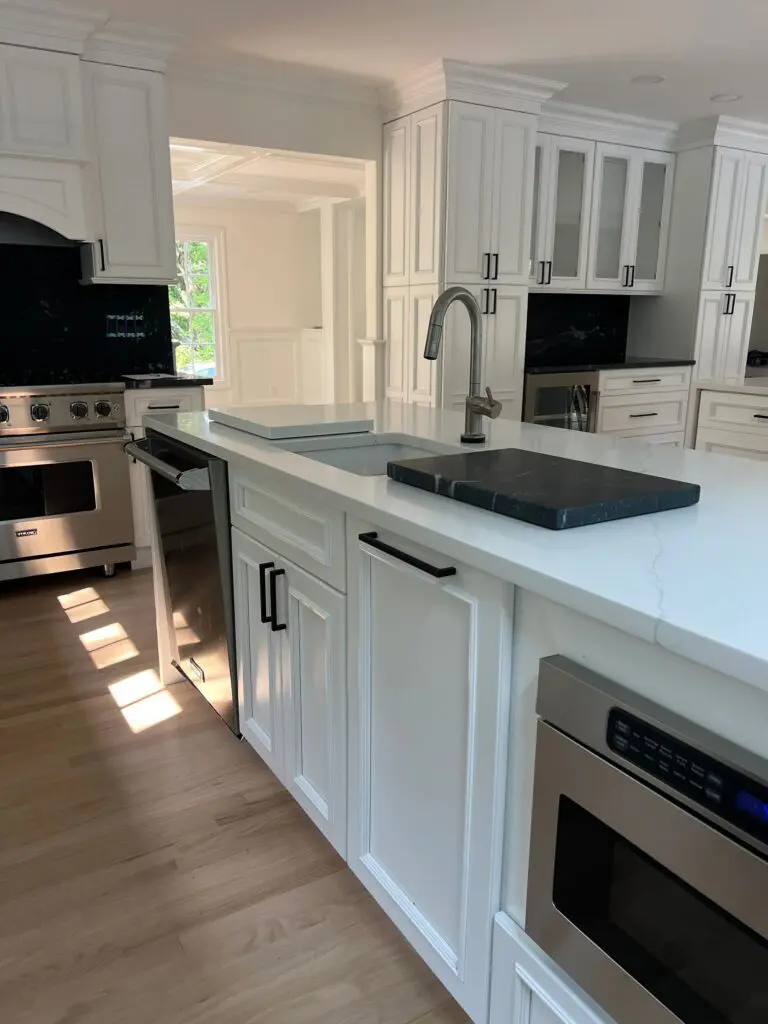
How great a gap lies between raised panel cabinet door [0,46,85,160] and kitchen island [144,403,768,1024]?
225 centimetres

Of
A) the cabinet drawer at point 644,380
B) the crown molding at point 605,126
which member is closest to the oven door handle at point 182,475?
the cabinet drawer at point 644,380

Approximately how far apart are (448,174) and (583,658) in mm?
3538

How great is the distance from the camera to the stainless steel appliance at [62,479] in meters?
3.41

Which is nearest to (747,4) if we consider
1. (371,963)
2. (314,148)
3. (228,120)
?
(314,148)

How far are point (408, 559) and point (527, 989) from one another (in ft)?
2.11

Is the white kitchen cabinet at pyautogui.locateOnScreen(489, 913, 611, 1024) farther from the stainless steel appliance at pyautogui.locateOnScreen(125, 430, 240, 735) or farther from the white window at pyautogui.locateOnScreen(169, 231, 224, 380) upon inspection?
the white window at pyautogui.locateOnScreen(169, 231, 224, 380)

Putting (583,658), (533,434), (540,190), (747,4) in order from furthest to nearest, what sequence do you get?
1. (540,190)
2. (747,4)
3. (533,434)
4. (583,658)

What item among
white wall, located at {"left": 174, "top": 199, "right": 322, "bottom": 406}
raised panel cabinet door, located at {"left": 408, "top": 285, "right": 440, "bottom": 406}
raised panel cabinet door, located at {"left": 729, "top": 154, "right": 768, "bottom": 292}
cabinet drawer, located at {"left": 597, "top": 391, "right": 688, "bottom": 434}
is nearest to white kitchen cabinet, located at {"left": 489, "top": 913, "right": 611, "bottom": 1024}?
raised panel cabinet door, located at {"left": 408, "top": 285, "right": 440, "bottom": 406}

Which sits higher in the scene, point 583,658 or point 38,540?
point 583,658

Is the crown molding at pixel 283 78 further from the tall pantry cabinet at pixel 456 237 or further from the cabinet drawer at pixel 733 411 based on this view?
the cabinet drawer at pixel 733 411

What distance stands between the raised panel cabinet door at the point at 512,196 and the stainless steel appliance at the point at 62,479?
216 cm

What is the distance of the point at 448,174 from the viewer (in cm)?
391

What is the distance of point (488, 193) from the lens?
13.4 feet

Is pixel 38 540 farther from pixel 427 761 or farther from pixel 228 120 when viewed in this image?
pixel 427 761
